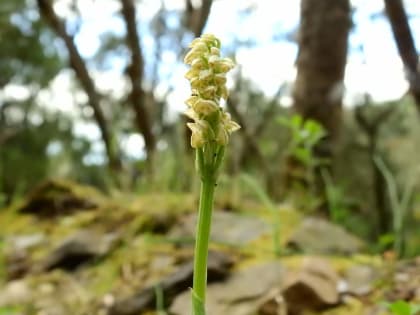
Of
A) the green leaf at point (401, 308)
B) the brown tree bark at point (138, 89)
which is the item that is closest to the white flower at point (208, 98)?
the green leaf at point (401, 308)

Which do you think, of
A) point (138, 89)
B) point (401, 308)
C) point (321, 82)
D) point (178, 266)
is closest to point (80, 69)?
point (138, 89)

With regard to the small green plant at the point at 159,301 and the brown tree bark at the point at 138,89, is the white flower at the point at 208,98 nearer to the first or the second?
the small green plant at the point at 159,301

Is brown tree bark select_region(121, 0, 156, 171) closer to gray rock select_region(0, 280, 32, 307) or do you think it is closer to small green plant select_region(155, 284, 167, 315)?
gray rock select_region(0, 280, 32, 307)

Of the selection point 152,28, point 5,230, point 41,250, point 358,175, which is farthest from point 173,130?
point 41,250

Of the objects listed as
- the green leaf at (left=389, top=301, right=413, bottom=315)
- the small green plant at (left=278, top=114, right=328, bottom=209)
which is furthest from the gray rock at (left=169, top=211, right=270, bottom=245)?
the green leaf at (left=389, top=301, right=413, bottom=315)

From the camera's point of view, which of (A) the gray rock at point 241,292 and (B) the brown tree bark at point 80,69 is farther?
(B) the brown tree bark at point 80,69

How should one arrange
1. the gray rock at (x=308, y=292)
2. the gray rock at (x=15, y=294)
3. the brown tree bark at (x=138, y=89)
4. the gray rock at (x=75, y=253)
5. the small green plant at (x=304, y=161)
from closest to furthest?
1. the gray rock at (x=308, y=292)
2. the gray rock at (x=15, y=294)
3. the gray rock at (x=75, y=253)
4. the small green plant at (x=304, y=161)
5. the brown tree bark at (x=138, y=89)

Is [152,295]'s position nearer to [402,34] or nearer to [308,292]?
[308,292]
